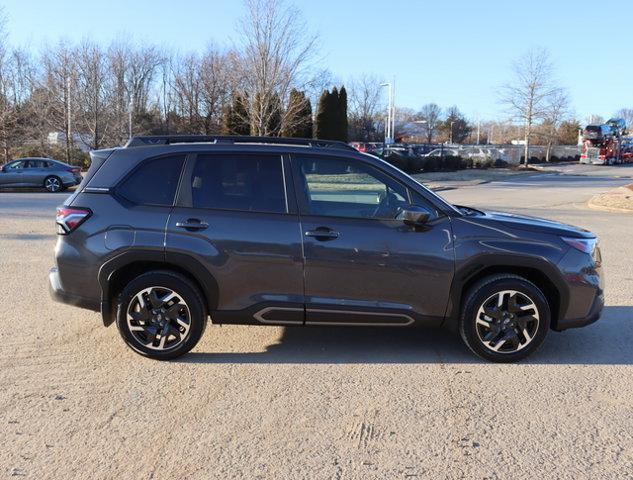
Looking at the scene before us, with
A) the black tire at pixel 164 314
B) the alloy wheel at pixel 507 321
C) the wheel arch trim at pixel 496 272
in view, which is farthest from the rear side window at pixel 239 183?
the alloy wheel at pixel 507 321

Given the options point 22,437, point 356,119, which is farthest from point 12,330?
point 356,119

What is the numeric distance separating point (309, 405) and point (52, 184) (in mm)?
22512

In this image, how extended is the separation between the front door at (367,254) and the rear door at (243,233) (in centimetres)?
14

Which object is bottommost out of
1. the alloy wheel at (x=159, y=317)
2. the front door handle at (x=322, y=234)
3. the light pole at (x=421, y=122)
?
the alloy wheel at (x=159, y=317)

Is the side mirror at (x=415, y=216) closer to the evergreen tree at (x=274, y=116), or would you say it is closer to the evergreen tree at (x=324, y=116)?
the evergreen tree at (x=274, y=116)

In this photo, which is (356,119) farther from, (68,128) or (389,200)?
(389,200)

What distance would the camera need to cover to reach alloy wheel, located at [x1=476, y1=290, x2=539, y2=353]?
175 inches

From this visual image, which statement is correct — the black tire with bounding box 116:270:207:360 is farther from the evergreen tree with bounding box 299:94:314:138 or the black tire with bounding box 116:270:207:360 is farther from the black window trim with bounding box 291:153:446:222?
the evergreen tree with bounding box 299:94:314:138

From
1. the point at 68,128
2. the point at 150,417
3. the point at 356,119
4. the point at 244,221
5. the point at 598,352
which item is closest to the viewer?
the point at 150,417

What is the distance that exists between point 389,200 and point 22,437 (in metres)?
3.04

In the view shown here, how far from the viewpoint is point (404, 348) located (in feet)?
16.1

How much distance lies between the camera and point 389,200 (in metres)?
4.54

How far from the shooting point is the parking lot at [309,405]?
309cm

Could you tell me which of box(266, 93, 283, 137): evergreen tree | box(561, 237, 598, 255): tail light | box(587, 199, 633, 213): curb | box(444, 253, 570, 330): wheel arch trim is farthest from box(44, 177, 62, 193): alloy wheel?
box(561, 237, 598, 255): tail light
